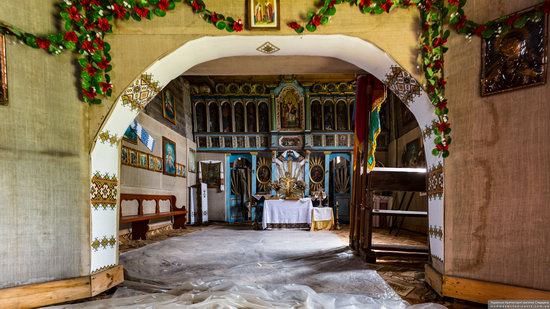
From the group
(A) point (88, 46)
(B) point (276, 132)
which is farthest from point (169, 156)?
(A) point (88, 46)

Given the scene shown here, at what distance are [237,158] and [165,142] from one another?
3.67m

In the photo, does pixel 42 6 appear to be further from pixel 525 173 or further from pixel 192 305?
pixel 525 173

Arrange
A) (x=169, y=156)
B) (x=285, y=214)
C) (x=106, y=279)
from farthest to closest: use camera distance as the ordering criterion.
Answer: (x=169, y=156)
(x=285, y=214)
(x=106, y=279)

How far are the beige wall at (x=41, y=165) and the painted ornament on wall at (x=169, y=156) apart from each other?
636 cm

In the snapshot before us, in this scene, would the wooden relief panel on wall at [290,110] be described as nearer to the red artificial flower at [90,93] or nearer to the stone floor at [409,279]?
the stone floor at [409,279]

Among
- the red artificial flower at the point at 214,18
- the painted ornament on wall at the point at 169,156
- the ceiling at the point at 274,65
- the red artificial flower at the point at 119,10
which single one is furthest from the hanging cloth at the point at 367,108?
the painted ornament on wall at the point at 169,156

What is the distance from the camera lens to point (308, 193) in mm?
11273

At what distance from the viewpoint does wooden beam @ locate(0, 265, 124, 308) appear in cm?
227

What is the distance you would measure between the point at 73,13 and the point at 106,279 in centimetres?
234

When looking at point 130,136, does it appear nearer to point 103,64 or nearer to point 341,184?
point 103,64

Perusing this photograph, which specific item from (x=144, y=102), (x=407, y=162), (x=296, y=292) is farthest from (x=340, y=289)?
(x=407, y=162)

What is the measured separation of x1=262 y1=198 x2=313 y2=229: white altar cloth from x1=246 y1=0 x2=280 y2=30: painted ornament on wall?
21.4ft

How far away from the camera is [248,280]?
121 inches

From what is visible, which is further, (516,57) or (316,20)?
(316,20)
